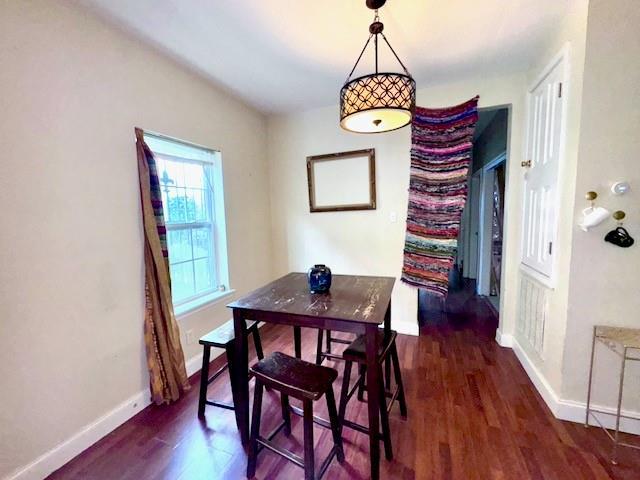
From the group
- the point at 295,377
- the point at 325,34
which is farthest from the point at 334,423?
the point at 325,34

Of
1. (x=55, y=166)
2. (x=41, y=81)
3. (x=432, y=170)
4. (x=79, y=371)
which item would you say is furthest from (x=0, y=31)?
(x=432, y=170)

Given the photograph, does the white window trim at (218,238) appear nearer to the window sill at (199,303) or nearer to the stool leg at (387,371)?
the window sill at (199,303)

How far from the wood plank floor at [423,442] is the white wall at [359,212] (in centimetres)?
95

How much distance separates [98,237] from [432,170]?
8.98ft

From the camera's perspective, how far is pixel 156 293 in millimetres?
1980

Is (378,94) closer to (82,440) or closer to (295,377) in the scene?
(295,377)

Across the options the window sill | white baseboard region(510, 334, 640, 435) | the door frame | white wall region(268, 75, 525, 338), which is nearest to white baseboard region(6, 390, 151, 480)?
the window sill

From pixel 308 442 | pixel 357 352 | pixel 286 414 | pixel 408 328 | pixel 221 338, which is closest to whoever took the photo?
pixel 308 442

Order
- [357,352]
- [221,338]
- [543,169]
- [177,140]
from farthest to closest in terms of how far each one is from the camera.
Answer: [177,140] < [543,169] < [221,338] < [357,352]

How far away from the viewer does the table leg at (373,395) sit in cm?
132

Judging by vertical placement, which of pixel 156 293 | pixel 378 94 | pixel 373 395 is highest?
pixel 378 94

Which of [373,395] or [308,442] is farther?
[373,395]

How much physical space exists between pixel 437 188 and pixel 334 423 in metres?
2.24

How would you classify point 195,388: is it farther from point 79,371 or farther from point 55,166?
point 55,166
